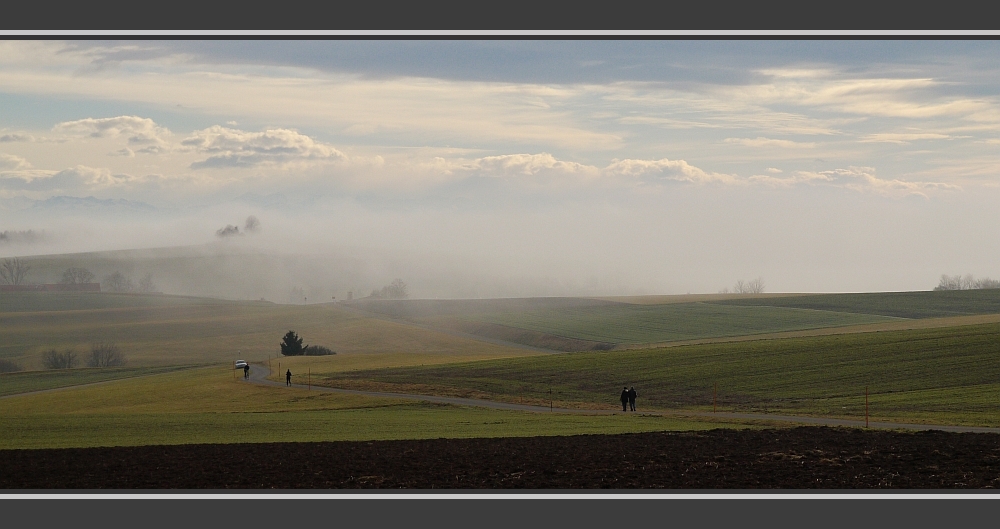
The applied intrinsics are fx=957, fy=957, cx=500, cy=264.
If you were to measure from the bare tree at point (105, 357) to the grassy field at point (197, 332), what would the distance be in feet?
4.82

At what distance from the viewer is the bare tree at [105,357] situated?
115 m

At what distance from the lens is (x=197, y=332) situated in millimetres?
137125

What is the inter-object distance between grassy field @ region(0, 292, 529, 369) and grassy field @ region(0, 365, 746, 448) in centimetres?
4698

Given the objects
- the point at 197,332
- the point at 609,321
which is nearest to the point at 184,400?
the point at 197,332

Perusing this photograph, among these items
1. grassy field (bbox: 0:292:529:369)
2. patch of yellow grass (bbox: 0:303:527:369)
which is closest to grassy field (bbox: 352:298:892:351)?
patch of yellow grass (bbox: 0:303:527:369)

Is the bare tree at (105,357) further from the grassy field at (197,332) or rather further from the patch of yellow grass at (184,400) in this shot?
the patch of yellow grass at (184,400)

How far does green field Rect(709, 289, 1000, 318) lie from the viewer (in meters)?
123

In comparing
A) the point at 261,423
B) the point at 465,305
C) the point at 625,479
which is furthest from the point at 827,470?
the point at 465,305

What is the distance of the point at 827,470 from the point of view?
83.4 ft

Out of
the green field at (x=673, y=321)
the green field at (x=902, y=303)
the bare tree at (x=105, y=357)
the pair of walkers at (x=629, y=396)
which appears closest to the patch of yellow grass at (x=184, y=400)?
the pair of walkers at (x=629, y=396)

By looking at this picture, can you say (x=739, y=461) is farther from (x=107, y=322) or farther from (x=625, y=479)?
(x=107, y=322)

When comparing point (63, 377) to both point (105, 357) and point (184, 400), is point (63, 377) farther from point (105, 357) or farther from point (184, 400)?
point (184, 400)

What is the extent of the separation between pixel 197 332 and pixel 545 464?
119102 millimetres

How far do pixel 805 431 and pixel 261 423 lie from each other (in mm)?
22311
